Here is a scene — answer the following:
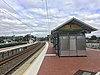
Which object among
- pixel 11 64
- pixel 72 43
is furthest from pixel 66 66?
pixel 72 43

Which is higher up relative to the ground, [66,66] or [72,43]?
[72,43]

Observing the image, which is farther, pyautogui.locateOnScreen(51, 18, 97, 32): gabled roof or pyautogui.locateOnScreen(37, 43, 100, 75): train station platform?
pyautogui.locateOnScreen(51, 18, 97, 32): gabled roof

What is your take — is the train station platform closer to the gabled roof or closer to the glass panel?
the glass panel

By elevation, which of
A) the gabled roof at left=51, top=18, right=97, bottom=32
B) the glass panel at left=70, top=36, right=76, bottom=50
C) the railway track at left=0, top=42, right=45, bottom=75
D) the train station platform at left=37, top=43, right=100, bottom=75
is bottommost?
the railway track at left=0, top=42, right=45, bottom=75

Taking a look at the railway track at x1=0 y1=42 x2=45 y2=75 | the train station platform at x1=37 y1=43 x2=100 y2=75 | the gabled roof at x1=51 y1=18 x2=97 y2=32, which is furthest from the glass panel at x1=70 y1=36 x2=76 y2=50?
the railway track at x1=0 y1=42 x2=45 y2=75

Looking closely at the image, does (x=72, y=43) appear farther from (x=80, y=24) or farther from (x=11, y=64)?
(x=11, y=64)

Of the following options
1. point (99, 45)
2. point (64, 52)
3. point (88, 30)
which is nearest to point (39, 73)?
point (64, 52)

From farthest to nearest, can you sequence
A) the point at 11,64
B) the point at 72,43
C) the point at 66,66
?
the point at 72,43, the point at 11,64, the point at 66,66

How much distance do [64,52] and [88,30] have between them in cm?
387

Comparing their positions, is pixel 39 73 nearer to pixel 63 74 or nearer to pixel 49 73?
pixel 49 73

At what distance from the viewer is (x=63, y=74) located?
12398 millimetres

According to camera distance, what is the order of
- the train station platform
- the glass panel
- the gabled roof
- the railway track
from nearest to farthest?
the train station platform, the railway track, the glass panel, the gabled roof

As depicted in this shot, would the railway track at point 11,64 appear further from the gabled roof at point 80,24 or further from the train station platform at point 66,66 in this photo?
the gabled roof at point 80,24

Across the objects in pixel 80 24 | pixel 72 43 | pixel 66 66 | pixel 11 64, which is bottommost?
pixel 11 64
